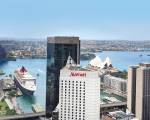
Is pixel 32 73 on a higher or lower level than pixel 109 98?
higher

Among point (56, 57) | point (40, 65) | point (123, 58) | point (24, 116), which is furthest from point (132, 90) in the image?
point (123, 58)

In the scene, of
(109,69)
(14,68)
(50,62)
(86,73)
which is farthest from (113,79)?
(86,73)

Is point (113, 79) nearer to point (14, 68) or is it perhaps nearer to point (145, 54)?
point (145, 54)

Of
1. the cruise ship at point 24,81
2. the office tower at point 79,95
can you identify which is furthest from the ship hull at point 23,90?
the office tower at point 79,95

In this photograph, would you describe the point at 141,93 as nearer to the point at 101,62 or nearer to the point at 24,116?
the point at 24,116

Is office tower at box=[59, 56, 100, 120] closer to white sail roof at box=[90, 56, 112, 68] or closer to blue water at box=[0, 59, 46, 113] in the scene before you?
blue water at box=[0, 59, 46, 113]
